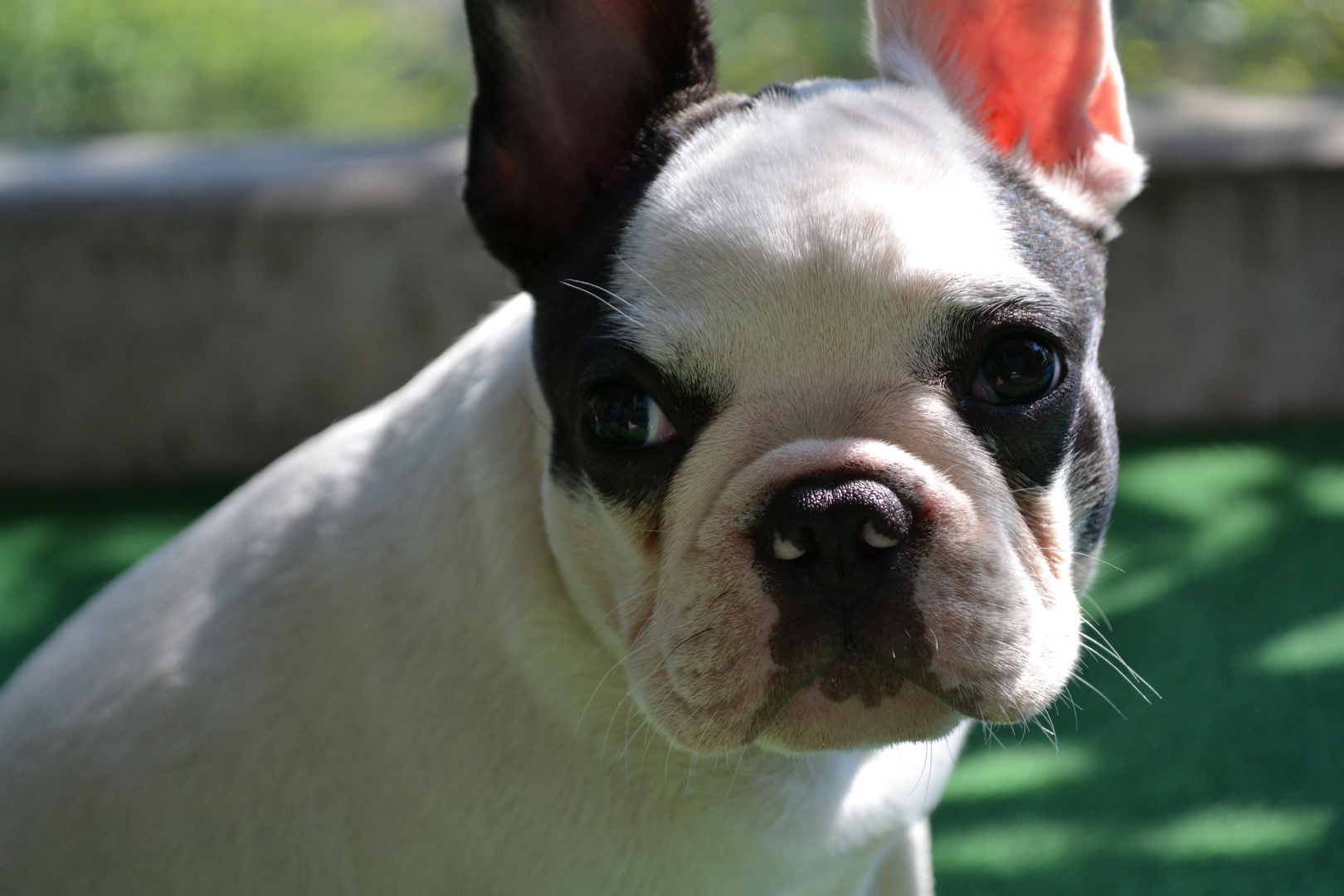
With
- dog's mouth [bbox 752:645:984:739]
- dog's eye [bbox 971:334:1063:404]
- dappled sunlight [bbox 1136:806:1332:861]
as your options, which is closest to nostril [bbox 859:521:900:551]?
dog's mouth [bbox 752:645:984:739]

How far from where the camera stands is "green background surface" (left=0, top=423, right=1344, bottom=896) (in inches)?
114

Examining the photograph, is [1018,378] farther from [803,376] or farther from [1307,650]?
[1307,650]

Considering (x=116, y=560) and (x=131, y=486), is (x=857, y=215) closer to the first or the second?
(x=116, y=560)

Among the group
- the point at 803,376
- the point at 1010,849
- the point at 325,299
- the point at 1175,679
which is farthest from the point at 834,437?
the point at 325,299

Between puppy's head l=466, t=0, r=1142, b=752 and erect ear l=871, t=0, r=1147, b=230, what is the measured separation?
1 centimetres

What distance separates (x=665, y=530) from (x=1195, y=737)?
213cm

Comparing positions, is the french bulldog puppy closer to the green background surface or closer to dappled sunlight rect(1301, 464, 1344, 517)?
the green background surface

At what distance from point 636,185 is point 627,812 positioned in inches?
37.7

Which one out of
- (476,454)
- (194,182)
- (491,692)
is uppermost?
(476,454)

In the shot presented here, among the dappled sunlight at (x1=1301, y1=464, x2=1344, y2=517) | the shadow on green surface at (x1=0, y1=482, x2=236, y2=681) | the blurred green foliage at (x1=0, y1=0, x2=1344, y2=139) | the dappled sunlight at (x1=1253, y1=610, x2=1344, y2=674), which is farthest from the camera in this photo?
the blurred green foliage at (x1=0, y1=0, x2=1344, y2=139)

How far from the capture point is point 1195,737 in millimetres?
3279

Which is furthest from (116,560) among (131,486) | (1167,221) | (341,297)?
(1167,221)

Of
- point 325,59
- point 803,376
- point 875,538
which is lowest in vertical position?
point 325,59

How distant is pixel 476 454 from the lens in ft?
6.74
